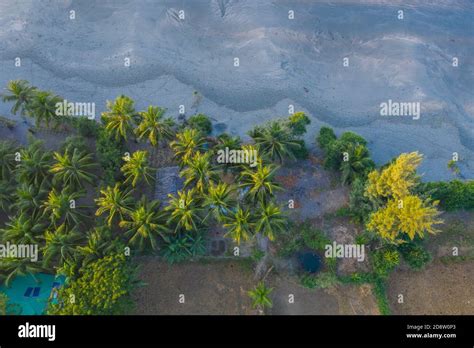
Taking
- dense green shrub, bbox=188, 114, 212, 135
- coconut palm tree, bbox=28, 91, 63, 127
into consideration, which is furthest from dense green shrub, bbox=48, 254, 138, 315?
dense green shrub, bbox=188, 114, 212, 135

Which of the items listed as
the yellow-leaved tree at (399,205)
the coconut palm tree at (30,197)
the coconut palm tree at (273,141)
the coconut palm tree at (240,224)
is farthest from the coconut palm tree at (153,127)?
the yellow-leaved tree at (399,205)

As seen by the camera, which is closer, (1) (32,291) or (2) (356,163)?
(1) (32,291)

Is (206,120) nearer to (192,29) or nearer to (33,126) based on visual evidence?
(192,29)

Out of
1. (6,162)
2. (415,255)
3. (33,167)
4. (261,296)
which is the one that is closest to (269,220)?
(261,296)

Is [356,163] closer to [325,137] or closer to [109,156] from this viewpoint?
[325,137]

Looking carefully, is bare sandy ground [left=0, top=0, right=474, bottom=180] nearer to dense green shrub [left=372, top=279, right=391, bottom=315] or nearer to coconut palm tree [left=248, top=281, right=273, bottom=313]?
dense green shrub [left=372, top=279, right=391, bottom=315]
